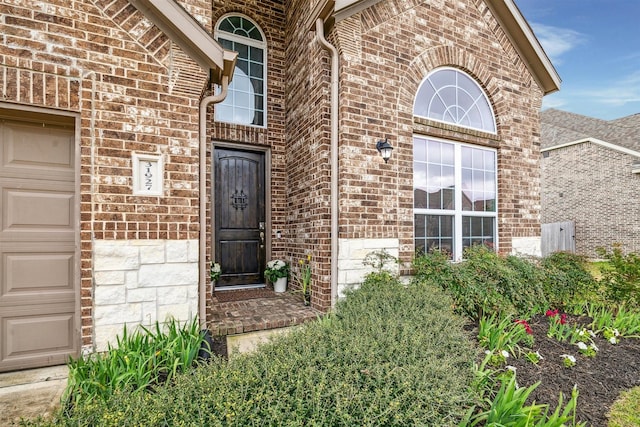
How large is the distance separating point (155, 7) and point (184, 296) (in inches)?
115

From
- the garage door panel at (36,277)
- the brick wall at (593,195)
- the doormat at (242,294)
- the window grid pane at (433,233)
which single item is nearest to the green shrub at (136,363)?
the garage door panel at (36,277)

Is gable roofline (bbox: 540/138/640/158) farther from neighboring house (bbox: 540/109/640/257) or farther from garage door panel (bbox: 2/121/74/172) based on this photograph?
garage door panel (bbox: 2/121/74/172)

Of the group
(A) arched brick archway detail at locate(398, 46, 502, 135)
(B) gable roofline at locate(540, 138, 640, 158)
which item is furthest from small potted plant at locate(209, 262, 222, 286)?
(B) gable roofline at locate(540, 138, 640, 158)

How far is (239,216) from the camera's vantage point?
17.7ft

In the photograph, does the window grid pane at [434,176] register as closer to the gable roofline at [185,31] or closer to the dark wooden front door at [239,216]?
the dark wooden front door at [239,216]

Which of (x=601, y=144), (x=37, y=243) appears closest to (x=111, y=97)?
(x=37, y=243)

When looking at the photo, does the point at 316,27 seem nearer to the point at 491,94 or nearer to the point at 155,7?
the point at 155,7

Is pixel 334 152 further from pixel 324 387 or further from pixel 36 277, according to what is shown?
pixel 36 277

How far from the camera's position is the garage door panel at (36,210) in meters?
2.88

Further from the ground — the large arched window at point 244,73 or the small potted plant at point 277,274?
the large arched window at point 244,73

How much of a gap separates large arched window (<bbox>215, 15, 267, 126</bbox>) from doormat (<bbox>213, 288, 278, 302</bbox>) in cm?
285

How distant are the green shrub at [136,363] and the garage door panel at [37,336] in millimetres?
403

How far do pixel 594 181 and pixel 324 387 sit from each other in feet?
61.9

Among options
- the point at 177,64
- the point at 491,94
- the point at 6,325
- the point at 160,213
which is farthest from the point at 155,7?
the point at 491,94
